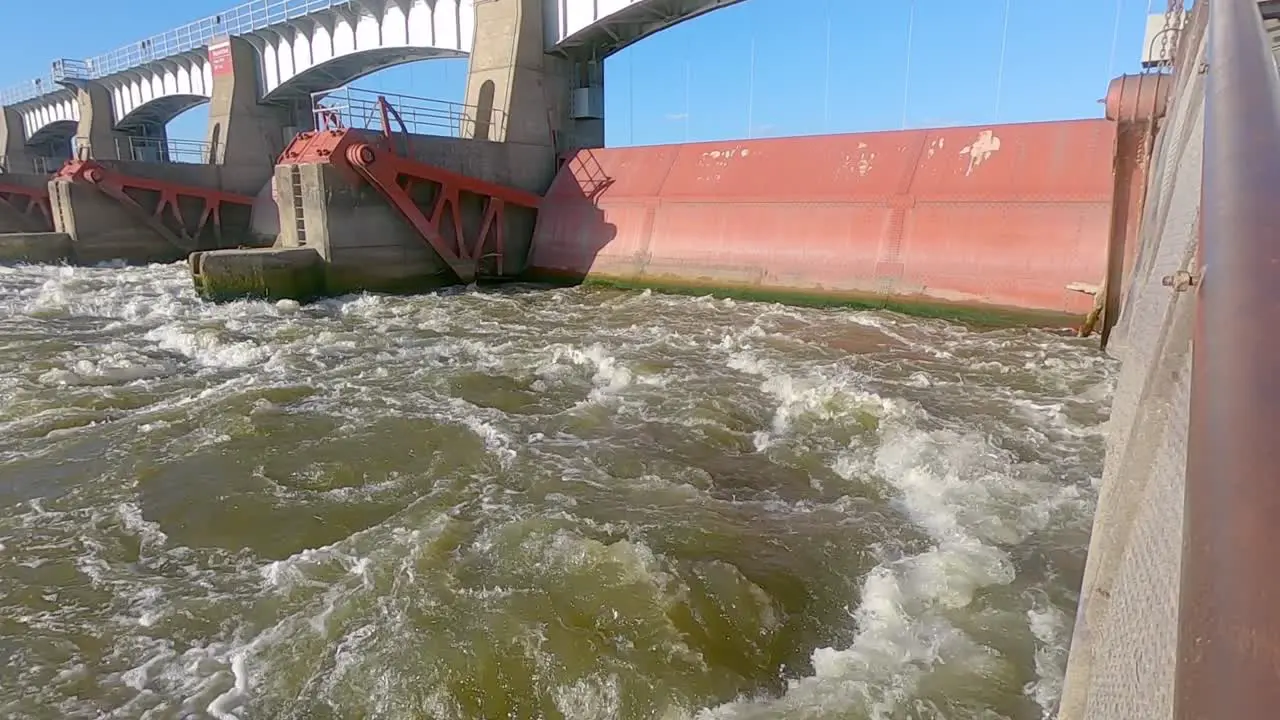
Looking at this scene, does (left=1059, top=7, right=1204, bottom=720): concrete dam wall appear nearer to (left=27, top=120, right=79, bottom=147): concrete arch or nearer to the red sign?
the red sign

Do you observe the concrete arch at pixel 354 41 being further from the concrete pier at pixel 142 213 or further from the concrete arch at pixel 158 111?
the concrete arch at pixel 158 111

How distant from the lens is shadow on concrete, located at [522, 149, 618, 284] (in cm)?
1505

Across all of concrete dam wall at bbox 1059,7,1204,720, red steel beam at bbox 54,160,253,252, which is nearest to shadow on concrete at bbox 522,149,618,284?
red steel beam at bbox 54,160,253,252

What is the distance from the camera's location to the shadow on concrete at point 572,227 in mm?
15047

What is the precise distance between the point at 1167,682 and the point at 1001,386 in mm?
7017

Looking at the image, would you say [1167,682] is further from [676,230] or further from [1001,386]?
[676,230]

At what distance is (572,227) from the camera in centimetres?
1550

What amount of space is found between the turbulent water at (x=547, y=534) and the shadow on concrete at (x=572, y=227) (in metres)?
6.66

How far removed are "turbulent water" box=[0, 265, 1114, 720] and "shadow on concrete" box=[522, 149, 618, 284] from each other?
6663 millimetres

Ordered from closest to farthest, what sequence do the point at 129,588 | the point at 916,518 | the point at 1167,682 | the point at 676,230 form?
the point at 1167,682 → the point at 129,588 → the point at 916,518 → the point at 676,230

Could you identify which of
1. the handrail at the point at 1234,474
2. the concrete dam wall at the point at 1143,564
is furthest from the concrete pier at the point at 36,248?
the handrail at the point at 1234,474

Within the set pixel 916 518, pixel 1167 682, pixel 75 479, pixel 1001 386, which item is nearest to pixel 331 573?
pixel 75 479

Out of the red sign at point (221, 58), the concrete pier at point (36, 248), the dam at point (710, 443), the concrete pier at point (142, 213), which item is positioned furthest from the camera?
the red sign at point (221, 58)

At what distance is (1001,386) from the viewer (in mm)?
7371
